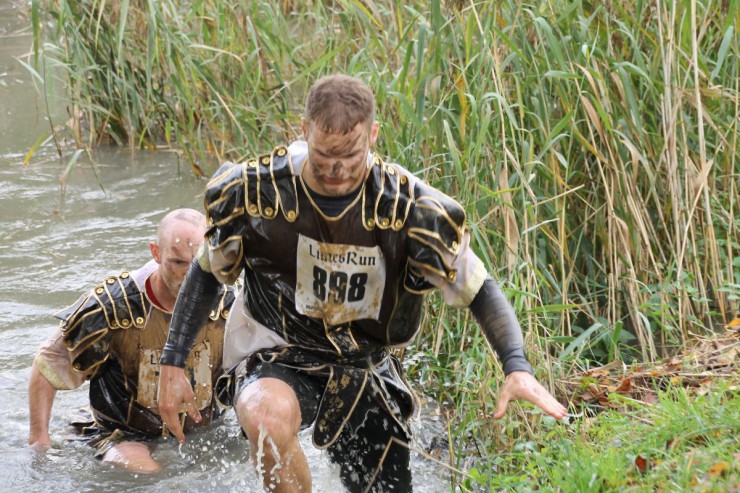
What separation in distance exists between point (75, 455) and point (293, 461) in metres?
1.82

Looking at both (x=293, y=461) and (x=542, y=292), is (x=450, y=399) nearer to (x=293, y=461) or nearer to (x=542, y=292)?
(x=542, y=292)

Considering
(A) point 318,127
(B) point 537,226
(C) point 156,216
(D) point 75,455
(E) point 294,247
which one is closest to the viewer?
(A) point 318,127

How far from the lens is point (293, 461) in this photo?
363cm

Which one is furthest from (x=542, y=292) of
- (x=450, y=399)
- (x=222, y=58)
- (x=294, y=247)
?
(x=222, y=58)

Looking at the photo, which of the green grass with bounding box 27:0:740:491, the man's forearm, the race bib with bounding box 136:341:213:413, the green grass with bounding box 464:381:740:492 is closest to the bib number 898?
the green grass with bounding box 464:381:740:492

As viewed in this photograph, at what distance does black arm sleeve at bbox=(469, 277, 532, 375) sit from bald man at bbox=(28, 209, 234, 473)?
1.48 meters

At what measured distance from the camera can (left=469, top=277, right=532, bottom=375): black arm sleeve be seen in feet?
11.4

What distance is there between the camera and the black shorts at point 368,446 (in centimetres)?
394

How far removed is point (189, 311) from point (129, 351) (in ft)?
3.55

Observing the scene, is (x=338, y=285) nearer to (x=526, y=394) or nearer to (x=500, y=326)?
(x=500, y=326)

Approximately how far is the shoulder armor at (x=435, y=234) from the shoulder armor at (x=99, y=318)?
1.65 m

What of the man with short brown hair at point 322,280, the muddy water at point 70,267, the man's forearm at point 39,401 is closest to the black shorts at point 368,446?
the man with short brown hair at point 322,280

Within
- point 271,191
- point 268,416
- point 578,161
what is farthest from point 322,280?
point 578,161

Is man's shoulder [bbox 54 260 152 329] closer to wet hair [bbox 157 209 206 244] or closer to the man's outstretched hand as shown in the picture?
wet hair [bbox 157 209 206 244]
